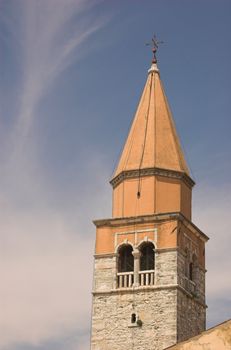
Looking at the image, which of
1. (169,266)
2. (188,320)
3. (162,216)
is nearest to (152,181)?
(162,216)

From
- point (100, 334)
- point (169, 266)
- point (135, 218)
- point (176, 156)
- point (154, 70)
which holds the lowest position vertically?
point (100, 334)

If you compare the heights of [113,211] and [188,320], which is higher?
[113,211]

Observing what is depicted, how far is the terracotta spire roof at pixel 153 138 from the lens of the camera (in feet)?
97.1

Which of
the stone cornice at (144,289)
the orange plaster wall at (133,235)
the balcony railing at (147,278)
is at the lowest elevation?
the stone cornice at (144,289)

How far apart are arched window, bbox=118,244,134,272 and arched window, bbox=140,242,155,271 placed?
→ 40 centimetres

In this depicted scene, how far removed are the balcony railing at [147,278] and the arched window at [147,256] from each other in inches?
10.1

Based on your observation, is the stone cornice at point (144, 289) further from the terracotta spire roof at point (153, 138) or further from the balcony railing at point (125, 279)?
the terracotta spire roof at point (153, 138)

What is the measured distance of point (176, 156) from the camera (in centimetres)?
2994

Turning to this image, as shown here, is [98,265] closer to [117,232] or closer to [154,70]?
[117,232]

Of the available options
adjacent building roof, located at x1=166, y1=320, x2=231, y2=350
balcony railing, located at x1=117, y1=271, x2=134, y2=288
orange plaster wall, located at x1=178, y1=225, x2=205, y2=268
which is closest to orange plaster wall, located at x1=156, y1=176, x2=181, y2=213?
orange plaster wall, located at x1=178, y1=225, x2=205, y2=268

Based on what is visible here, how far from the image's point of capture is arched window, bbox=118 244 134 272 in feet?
93.9

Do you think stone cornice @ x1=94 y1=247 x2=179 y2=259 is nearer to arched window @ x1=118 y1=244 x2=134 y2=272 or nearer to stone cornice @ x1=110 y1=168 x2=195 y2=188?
arched window @ x1=118 y1=244 x2=134 y2=272

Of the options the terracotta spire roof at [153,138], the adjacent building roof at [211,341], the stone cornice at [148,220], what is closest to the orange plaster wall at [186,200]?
the stone cornice at [148,220]

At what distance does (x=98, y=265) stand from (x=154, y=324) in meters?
3.15
